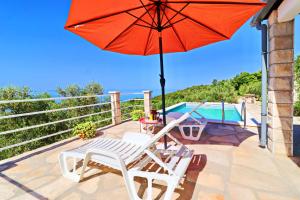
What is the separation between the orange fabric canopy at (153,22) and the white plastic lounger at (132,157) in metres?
1.44

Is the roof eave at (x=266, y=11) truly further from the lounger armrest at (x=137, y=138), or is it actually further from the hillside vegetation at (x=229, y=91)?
the hillside vegetation at (x=229, y=91)

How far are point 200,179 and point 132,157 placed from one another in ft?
3.74

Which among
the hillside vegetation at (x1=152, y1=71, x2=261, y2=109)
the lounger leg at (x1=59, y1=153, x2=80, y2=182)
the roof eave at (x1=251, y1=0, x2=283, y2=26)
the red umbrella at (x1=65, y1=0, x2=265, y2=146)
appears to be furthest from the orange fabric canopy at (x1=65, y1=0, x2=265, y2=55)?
the hillside vegetation at (x1=152, y1=71, x2=261, y2=109)

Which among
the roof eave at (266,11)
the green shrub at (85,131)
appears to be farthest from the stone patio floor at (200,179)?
the roof eave at (266,11)

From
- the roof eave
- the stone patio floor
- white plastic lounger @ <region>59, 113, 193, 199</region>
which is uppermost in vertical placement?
the roof eave

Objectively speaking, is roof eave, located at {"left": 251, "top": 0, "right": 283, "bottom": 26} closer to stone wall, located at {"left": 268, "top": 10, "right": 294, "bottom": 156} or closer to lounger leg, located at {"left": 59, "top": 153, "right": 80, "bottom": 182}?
stone wall, located at {"left": 268, "top": 10, "right": 294, "bottom": 156}

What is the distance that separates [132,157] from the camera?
176 centimetres

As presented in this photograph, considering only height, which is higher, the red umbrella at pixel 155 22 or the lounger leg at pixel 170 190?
the red umbrella at pixel 155 22

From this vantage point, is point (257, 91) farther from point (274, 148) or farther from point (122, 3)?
point (122, 3)

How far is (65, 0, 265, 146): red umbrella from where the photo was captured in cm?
205

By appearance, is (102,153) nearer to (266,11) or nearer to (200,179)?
(200,179)

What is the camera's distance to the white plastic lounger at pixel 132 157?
5.70 feet

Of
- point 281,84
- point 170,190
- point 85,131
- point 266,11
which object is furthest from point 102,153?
point 266,11

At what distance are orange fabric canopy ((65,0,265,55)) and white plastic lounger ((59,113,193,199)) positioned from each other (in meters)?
1.44
